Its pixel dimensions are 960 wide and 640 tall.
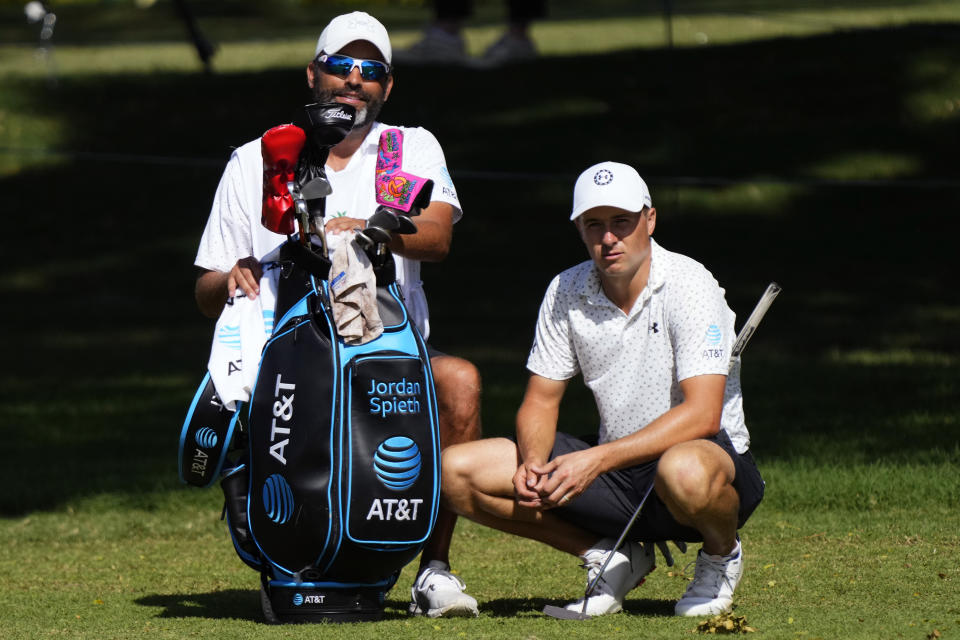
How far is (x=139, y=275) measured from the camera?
1297cm

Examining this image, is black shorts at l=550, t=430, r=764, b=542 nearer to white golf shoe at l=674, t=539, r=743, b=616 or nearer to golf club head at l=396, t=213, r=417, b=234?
white golf shoe at l=674, t=539, r=743, b=616

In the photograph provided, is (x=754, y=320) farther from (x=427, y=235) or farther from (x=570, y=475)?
(x=427, y=235)

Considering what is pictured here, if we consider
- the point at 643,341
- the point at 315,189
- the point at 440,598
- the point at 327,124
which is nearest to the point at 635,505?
the point at 643,341

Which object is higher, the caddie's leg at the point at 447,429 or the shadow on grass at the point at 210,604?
the caddie's leg at the point at 447,429

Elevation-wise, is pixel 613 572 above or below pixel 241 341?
below

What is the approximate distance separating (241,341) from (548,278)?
24.7 feet

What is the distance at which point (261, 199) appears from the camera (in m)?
4.93

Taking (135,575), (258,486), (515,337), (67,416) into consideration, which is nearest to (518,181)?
(515,337)

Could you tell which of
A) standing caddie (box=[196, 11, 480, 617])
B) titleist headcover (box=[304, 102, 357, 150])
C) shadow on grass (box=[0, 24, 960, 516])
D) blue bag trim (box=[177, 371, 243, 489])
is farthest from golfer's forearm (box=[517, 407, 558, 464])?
shadow on grass (box=[0, 24, 960, 516])

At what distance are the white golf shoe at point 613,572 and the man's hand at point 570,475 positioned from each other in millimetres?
241

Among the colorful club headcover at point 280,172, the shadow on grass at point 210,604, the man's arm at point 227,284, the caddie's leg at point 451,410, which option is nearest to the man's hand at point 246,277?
the man's arm at point 227,284

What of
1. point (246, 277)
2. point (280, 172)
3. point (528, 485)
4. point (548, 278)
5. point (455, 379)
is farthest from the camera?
point (548, 278)

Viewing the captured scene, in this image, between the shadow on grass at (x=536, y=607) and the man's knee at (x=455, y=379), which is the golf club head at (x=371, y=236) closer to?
the man's knee at (x=455, y=379)

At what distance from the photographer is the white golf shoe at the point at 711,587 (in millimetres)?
4498
